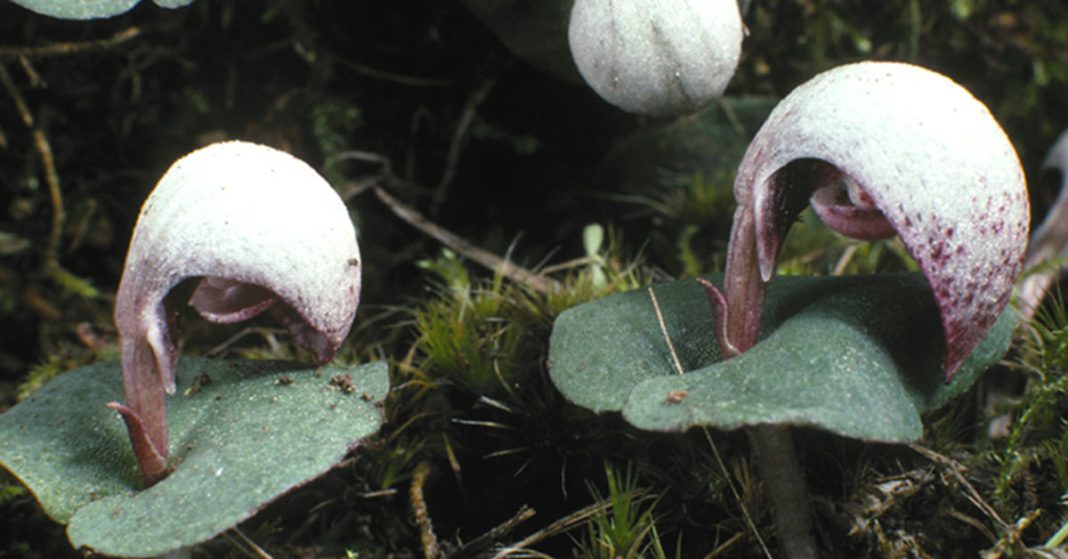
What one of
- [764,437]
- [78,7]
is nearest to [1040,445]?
[764,437]

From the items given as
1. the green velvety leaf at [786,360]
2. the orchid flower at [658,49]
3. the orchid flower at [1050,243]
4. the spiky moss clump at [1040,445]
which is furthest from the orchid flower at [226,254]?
the orchid flower at [1050,243]

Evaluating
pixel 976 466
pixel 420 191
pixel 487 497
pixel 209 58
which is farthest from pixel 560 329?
pixel 209 58

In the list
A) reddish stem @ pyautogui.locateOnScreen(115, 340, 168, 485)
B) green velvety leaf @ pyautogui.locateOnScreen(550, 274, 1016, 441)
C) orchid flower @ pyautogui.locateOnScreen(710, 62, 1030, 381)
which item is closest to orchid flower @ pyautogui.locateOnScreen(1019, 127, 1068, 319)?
green velvety leaf @ pyautogui.locateOnScreen(550, 274, 1016, 441)

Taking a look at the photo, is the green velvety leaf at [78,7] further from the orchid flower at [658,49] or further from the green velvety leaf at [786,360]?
the green velvety leaf at [786,360]

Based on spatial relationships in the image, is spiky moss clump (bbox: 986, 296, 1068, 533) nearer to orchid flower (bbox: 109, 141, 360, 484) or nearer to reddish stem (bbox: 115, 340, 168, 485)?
orchid flower (bbox: 109, 141, 360, 484)

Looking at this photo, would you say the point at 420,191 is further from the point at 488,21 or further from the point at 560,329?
the point at 560,329

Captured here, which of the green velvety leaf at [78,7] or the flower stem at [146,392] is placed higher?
the green velvety leaf at [78,7]

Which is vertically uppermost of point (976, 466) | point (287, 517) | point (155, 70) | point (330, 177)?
point (155, 70)
